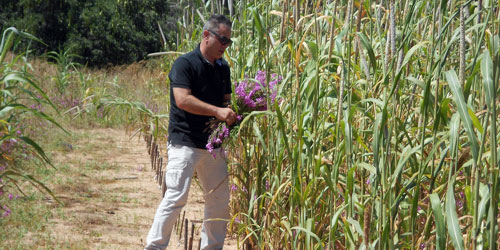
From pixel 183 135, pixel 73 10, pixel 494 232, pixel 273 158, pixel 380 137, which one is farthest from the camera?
pixel 73 10

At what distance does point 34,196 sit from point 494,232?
15.9 feet

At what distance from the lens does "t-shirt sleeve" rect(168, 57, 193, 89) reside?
11.9 feet

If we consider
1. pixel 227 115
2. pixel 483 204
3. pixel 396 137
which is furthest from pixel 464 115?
pixel 227 115

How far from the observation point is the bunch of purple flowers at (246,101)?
3562 millimetres

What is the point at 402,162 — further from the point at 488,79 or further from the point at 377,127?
the point at 488,79

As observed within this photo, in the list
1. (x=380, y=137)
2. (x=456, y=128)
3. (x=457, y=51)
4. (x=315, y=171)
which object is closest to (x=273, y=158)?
(x=315, y=171)

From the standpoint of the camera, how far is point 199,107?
3527mm

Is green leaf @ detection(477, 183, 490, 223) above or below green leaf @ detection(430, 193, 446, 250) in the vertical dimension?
above

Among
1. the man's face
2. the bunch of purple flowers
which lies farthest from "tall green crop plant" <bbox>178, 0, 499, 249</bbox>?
the man's face

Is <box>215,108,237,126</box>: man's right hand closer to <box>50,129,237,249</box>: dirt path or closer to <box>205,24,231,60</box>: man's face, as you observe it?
<box>205,24,231,60</box>: man's face

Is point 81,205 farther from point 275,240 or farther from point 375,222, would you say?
point 375,222

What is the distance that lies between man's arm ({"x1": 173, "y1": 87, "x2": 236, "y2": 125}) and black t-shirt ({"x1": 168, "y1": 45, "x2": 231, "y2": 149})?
0.06 meters

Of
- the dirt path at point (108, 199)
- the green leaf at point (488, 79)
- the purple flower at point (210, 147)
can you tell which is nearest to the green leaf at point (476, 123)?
the green leaf at point (488, 79)

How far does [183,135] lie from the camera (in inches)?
148
